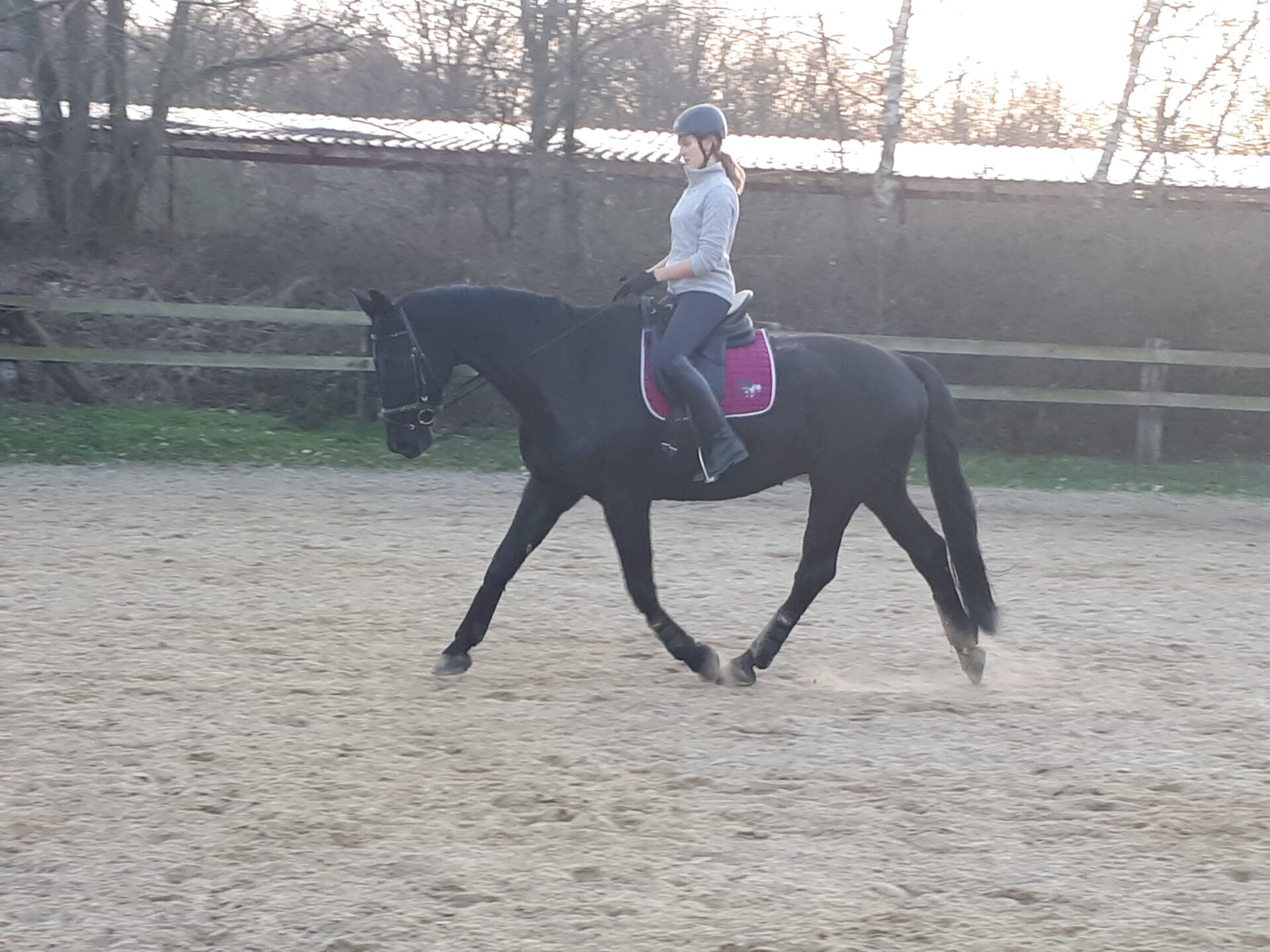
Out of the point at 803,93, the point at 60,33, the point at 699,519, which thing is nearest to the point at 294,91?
the point at 60,33

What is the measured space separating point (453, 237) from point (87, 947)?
48.9 ft

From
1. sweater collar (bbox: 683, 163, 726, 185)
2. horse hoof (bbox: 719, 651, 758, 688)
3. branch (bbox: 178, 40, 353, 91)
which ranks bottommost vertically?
horse hoof (bbox: 719, 651, 758, 688)

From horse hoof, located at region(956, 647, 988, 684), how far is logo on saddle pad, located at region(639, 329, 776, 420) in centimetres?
147

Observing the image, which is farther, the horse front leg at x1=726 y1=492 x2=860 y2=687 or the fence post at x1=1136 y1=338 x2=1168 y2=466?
the fence post at x1=1136 y1=338 x2=1168 y2=466

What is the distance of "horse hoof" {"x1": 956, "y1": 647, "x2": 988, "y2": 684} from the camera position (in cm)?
584

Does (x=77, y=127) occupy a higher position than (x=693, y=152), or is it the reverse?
(x=77, y=127)

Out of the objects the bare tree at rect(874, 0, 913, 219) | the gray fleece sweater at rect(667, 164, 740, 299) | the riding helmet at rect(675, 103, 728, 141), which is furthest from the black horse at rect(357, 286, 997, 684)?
the bare tree at rect(874, 0, 913, 219)

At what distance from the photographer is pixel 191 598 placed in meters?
6.93

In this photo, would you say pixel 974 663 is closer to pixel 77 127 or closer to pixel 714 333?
pixel 714 333

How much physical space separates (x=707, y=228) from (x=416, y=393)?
1.47 m

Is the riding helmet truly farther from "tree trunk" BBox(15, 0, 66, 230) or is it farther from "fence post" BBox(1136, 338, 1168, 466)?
"tree trunk" BBox(15, 0, 66, 230)

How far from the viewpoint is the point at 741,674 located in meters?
5.71

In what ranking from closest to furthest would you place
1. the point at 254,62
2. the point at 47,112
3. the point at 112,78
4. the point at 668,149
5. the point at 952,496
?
the point at 952,496 → the point at 112,78 → the point at 47,112 → the point at 254,62 → the point at 668,149

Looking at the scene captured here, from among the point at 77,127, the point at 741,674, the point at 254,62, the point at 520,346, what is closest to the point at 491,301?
the point at 520,346
